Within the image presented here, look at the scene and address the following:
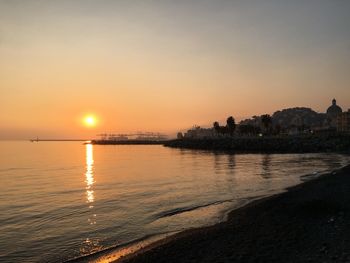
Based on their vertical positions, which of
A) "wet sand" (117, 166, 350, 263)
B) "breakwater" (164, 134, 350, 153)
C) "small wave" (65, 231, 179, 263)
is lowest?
"small wave" (65, 231, 179, 263)

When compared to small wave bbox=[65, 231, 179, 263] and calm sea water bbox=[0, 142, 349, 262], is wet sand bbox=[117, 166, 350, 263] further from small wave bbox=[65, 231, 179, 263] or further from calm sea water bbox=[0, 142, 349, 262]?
calm sea water bbox=[0, 142, 349, 262]

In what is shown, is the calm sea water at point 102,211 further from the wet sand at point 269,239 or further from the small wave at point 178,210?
the wet sand at point 269,239

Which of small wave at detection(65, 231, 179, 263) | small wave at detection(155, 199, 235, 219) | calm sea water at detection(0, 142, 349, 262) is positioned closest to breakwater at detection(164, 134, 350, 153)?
calm sea water at detection(0, 142, 349, 262)

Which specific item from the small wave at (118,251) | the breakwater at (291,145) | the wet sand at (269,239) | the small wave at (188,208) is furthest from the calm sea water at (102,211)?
the breakwater at (291,145)

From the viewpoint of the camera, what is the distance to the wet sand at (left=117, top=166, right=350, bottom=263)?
1219 cm

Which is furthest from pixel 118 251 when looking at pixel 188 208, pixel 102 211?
pixel 188 208

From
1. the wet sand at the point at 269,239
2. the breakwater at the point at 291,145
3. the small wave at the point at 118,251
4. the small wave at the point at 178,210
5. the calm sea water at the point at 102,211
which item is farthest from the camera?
the breakwater at the point at 291,145

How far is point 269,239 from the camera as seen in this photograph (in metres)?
14.2

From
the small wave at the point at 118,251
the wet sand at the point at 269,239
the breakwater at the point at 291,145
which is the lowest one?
the small wave at the point at 118,251

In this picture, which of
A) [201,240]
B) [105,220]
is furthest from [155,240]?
[105,220]

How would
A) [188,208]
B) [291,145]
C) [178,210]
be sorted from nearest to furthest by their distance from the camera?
[178,210], [188,208], [291,145]

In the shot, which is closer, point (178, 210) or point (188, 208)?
point (178, 210)

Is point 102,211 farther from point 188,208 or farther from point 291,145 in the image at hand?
point 291,145

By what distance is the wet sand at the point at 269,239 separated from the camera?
480 inches
